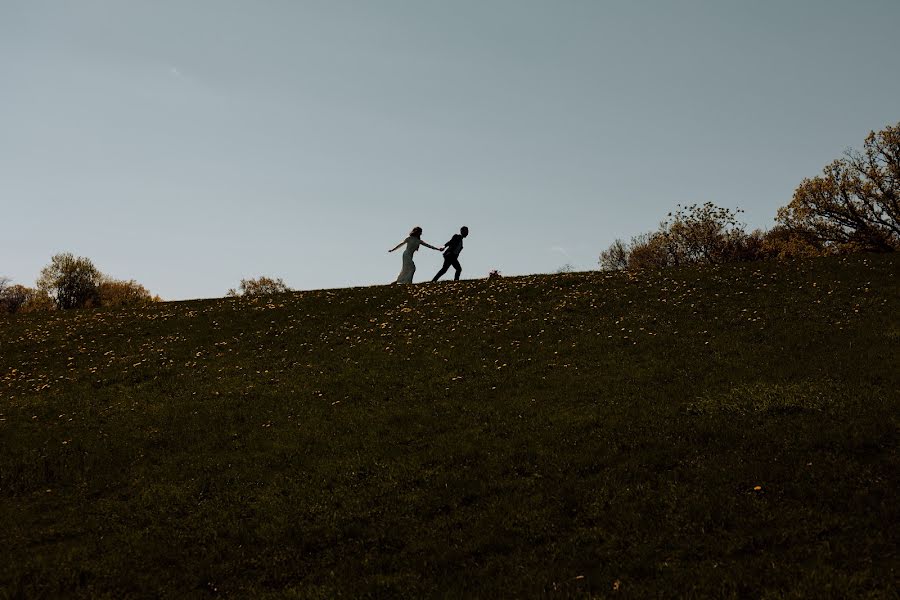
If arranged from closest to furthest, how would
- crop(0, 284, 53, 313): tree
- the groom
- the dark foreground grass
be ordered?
the dark foreground grass
the groom
crop(0, 284, 53, 313): tree

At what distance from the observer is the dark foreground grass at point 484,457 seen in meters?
7.67

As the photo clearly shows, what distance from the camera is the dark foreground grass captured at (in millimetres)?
7668

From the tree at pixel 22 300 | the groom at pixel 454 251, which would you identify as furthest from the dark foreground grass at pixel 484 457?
the tree at pixel 22 300

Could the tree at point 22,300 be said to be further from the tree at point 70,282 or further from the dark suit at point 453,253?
the dark suit at point 453,253

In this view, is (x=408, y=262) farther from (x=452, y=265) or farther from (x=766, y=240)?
(x=766, y=240)

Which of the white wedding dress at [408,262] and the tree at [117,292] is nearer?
the white wedding dress at [408,262]

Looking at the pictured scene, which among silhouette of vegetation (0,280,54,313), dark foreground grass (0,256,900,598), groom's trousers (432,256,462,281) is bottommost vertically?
dark foreground grass (0,256,900,598)

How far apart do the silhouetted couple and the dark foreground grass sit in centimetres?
779

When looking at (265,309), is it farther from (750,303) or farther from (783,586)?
(783,586)

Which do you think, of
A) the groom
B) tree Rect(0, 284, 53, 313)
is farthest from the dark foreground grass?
tree Rect(0, 284, 53, 313)

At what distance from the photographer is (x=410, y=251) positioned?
30.6m

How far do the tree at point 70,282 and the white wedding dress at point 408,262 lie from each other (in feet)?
276

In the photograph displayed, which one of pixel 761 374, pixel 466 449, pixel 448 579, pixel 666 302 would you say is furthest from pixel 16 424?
pixel 666 302

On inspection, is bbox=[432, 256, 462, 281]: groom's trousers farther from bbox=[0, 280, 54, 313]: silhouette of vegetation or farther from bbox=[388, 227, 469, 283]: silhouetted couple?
bbox=[0, 280, 54, 313]: silhouette of vegetation
